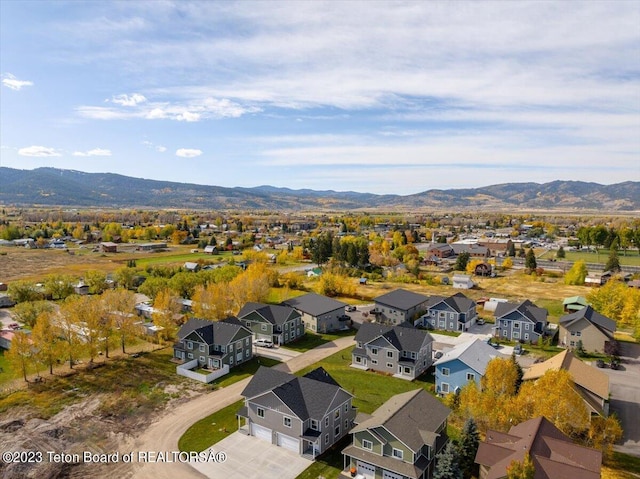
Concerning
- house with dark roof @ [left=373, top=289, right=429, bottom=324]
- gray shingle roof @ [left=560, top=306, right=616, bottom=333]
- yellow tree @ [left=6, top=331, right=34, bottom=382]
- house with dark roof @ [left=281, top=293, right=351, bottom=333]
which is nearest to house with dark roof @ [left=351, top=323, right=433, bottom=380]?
house with dark roof @ [left=281, top=293, right=351, bottom=333]

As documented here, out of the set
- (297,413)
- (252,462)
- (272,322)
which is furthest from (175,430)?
(272,322)

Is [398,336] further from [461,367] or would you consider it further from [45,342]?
[45,342]

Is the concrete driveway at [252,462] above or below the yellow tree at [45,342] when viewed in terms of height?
below

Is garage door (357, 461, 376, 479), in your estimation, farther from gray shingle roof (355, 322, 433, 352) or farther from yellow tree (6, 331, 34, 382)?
yellow tree (6, 331, 34, 382)

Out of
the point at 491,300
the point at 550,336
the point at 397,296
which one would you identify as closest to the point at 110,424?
the point at 397,296

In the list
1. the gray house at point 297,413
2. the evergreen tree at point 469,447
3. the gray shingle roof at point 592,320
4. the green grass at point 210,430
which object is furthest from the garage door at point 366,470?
the gray shingle roof at point 592,320

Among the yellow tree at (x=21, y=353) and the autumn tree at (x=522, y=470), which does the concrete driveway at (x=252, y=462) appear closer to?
the autumn tree at (x=522, y=470)

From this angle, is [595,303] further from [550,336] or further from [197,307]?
[197,307]
